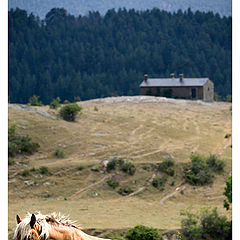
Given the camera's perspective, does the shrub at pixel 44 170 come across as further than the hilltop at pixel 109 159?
Yes

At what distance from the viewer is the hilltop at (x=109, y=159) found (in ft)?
33.9

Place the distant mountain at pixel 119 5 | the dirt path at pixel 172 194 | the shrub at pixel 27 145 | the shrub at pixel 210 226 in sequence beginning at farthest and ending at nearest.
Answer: the distant mountain at pixel 119 5 → the shrub at pixel 27 145 → the dirt path at pixel 172 194 → the shrub at pixel 210 226

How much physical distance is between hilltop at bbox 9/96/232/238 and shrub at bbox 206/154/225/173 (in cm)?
21

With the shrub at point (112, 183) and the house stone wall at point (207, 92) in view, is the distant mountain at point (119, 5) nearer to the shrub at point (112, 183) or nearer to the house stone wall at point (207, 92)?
the house stone wall at point (207, 92)

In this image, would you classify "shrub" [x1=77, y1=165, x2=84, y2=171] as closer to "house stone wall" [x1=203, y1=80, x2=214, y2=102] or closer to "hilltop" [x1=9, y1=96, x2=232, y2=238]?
"hilltop" [x1=9, y1=96, x2=232, y2=238]

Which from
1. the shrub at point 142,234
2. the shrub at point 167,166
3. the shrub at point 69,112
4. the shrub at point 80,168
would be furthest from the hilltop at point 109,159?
the shrub at point 142,234

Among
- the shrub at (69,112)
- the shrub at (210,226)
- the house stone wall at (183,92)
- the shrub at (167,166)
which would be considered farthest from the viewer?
the house stone wall at (183,92)

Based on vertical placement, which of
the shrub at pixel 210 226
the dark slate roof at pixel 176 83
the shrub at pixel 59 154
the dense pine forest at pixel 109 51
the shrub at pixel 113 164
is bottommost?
the shrub at pixel 210 226

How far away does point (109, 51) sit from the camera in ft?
168

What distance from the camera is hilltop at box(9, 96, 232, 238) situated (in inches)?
407

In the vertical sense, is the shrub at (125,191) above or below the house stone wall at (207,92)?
below

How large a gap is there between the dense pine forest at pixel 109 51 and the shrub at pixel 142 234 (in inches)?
1342

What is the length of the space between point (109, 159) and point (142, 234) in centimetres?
617

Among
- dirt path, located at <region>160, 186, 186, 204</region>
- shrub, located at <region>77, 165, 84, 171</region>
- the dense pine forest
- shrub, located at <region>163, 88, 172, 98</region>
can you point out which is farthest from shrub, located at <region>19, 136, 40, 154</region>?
the dense pine forest
